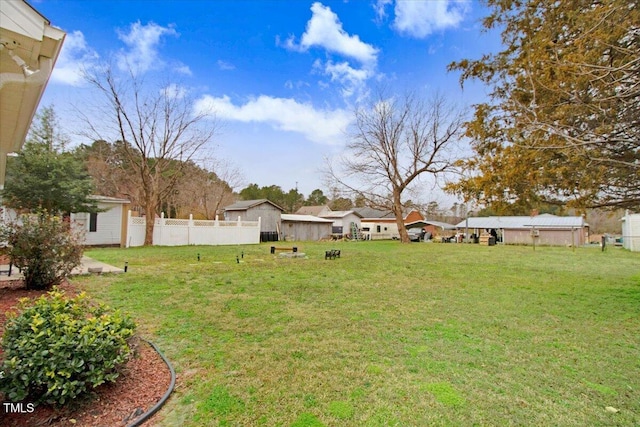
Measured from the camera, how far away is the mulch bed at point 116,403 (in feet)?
6.61

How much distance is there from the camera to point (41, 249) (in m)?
5.36

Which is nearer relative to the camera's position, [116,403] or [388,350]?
[116,403]

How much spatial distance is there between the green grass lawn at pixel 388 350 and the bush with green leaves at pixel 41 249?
0.67m

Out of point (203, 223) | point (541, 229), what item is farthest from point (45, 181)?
point (541, 229)

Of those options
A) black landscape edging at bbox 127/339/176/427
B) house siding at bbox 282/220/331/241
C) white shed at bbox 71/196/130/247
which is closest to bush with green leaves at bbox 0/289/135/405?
black landscape edging at bbox 127/339/176/427

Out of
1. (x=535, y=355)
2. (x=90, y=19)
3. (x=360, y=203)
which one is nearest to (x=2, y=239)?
(x=90, y=19)

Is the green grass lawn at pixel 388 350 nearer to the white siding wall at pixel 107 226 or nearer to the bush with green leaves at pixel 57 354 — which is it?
the bush with green leaves at pixel 57 354

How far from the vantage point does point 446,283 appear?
753 cm

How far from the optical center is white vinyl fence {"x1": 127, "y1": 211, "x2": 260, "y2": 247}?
16156 mm

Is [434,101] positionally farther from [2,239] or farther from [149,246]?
[2,239]

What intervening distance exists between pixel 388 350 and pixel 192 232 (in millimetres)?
16596

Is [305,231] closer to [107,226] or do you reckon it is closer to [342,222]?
[342,222]

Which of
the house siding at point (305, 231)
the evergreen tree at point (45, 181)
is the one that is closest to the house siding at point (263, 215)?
the house siding at point (305, 231)

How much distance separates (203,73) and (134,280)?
28.7 ft
